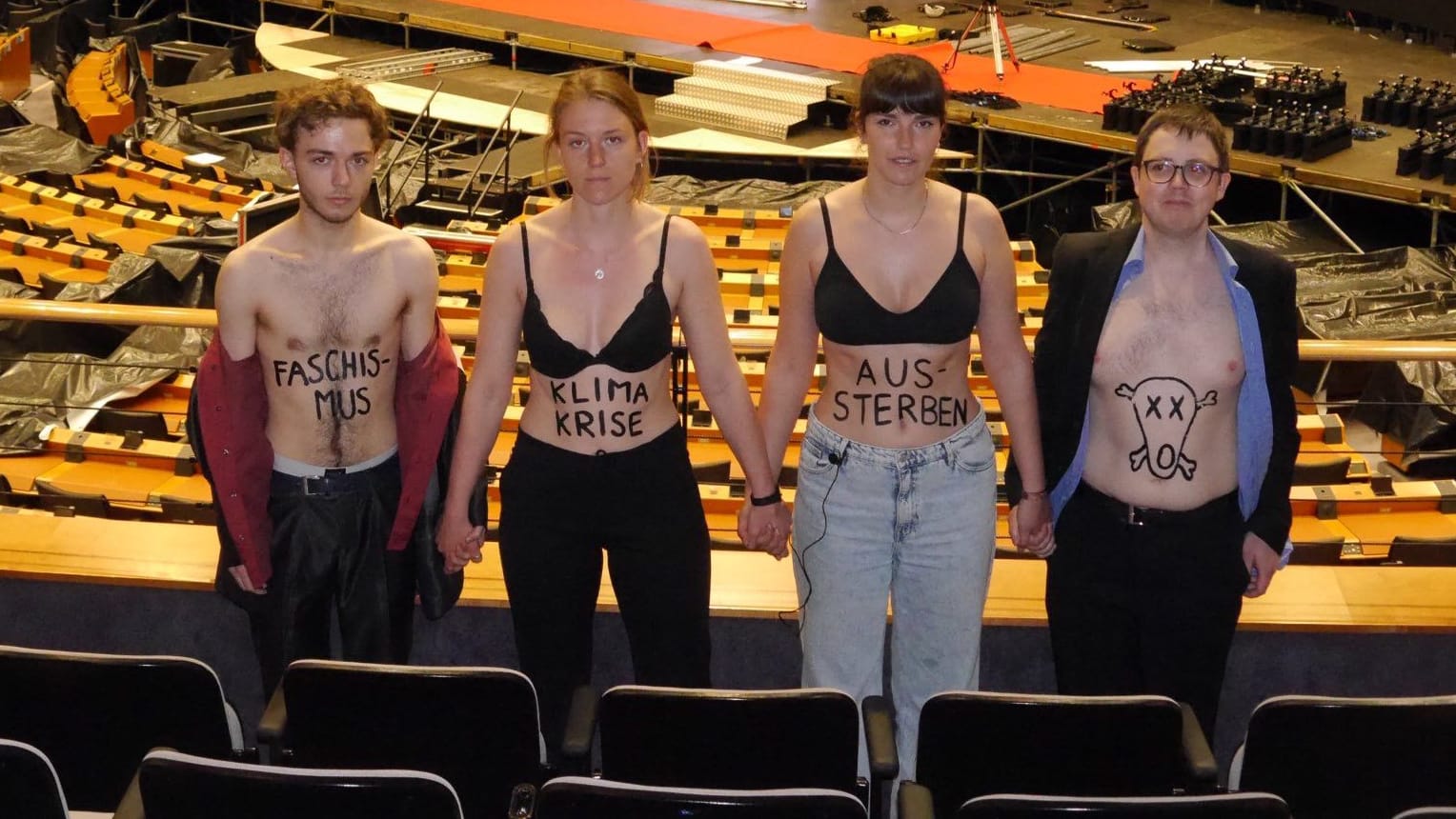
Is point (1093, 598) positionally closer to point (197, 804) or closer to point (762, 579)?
point (762, 579)

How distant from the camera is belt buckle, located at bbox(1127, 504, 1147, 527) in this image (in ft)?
10.0

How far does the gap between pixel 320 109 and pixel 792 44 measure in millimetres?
10251

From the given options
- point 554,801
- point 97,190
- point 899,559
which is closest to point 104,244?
point 97,190

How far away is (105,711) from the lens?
2809 millimetres

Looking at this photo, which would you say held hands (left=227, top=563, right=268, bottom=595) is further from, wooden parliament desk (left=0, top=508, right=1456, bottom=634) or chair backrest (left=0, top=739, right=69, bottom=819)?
chair backrest (left=0, top=739, right=69, bottom=819)

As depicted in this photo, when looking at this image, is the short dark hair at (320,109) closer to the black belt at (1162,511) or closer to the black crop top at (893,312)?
the black crop top at (893,312)

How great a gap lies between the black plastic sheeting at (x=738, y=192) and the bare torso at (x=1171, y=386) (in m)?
6.70

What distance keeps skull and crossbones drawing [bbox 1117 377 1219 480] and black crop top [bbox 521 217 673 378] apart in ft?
2.70

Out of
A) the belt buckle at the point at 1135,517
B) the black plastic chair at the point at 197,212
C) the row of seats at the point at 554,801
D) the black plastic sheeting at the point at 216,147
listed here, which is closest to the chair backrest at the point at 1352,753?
the row of seats at the point at 554,801

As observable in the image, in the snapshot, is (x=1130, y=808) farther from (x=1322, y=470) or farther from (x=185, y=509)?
(x=1322, y=470)

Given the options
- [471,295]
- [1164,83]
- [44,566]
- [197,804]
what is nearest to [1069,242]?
[197,804]

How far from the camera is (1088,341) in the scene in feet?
10.0

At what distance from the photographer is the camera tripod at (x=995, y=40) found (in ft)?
37.3

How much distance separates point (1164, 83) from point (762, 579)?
25.3 feet
